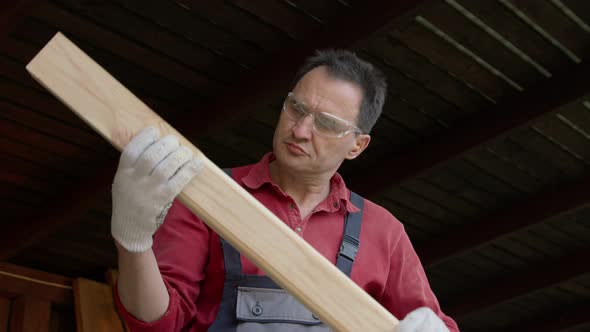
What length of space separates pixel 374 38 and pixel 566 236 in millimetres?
3745

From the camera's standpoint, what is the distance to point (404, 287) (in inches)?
74.0

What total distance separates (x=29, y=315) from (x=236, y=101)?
202cm

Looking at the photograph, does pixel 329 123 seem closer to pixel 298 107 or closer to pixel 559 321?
pixel 298 107

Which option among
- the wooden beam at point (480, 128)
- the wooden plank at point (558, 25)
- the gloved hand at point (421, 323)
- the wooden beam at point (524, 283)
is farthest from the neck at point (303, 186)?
the wooden beam at point (524, 283)

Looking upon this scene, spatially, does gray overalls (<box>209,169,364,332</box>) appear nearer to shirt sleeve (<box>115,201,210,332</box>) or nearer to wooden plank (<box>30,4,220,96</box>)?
shirt sleeve (<box>115,201,210,332</box>)

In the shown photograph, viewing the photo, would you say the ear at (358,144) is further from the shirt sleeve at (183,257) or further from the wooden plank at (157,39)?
the wooden plank at (157,39)

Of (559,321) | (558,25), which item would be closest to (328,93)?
(558,25)

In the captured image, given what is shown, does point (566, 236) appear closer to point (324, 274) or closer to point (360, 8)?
point (360, 8)

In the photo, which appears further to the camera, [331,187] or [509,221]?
[509,221]

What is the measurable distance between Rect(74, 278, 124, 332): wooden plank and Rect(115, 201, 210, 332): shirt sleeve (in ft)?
12.0

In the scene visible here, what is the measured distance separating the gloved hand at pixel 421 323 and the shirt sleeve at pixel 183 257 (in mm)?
478

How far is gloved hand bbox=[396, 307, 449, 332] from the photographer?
1433 mm

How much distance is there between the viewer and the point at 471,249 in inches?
258

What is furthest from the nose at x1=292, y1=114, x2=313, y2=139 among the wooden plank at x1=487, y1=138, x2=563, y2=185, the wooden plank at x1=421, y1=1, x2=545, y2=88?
the wooden plank at x1=487, y1=138, x2=563, y2=185
